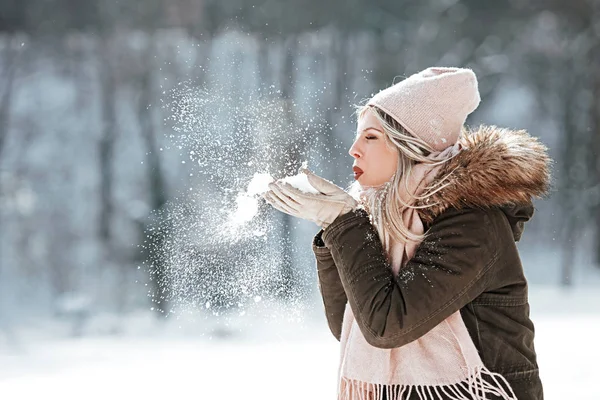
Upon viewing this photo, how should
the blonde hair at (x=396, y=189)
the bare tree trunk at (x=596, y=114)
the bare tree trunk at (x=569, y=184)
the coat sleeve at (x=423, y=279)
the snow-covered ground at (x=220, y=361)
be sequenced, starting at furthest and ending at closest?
the bare tree trunk at (x=596, y=114) < the bare tree trunk at (x=569, y=184) < the snow-covered ground at (x=220, y=361) < the blonde hair at (x=396, y=189) < the coat sleeve at (x=423, y=279)

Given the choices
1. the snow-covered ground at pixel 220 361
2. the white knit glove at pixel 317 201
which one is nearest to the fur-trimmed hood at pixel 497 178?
the white knit glove at pixel 317 201

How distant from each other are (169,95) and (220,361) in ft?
13.8

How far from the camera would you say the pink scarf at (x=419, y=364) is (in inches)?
Answer: 60.2

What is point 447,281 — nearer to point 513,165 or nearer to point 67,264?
point 513,165

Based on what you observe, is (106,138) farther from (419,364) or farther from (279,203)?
(419,364)

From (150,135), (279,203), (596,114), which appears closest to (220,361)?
(150,135)

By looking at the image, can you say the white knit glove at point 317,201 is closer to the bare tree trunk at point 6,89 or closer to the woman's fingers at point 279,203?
the woman's fingers at point 279,203

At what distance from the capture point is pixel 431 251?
1.53m

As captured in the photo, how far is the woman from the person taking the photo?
1.50 m

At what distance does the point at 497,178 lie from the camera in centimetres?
155

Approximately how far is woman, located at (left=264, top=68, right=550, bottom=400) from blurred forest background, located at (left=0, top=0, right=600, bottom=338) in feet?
22.0

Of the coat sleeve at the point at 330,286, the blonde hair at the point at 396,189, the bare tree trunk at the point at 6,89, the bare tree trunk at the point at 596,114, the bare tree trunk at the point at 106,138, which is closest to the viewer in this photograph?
the blonde hair at the point at 396,189

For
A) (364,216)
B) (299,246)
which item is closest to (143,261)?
(299,246)

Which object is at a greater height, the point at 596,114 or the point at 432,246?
the point at 596,114
